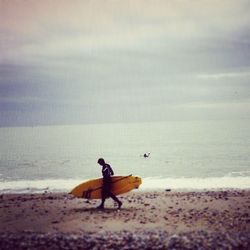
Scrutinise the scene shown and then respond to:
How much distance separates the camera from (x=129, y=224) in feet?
42.3

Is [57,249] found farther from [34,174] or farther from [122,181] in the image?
[34,174]

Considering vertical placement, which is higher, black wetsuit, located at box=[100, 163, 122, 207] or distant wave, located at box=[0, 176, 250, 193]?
black wetsuit, located at box=[100, 163, 122, 207]

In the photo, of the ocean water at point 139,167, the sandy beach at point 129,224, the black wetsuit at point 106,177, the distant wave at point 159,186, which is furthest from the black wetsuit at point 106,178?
the ocean water at point 139,167

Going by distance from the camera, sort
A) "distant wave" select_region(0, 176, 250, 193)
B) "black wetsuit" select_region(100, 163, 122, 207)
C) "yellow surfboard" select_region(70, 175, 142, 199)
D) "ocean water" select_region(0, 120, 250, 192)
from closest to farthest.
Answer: "black wetsuit" select_region(100, 163, 122, 207) < "yellow surfboard" select_region(70, 175, 142, 199) < "distant wave" select_region(0, 176, 250, 193) < "ocean water" select_region(0, 120, 250, 192)

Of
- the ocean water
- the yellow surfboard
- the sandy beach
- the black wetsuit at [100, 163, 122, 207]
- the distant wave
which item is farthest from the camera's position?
the ocean water

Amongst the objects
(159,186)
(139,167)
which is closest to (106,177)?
(159,186)

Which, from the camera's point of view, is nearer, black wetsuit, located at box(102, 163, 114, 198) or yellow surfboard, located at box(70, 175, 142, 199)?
black wetsuit, located at box(102, 163, 114, 198)

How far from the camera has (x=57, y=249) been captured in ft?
32.7

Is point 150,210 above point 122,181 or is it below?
below

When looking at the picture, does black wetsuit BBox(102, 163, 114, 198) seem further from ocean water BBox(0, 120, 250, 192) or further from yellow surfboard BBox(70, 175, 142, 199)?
ocean water BBox(0, 120, 250, 192)

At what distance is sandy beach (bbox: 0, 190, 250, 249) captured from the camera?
1035 centimetres

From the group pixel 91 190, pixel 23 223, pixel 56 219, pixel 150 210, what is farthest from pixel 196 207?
pixel 23 223

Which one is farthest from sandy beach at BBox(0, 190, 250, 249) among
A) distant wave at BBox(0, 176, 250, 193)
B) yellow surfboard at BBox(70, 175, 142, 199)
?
distant wave at BBox(0, 176, 250, 193)

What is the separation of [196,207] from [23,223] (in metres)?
7.95
